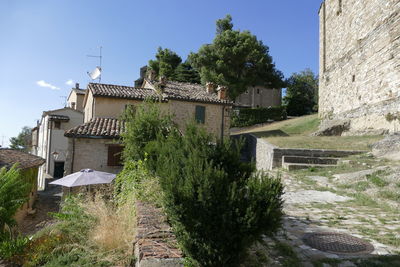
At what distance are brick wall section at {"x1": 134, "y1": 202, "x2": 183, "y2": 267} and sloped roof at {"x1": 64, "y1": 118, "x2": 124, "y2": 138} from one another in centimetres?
1055

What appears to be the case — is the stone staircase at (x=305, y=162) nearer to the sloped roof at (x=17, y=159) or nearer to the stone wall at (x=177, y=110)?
the stone wall at (x=177, y=110)

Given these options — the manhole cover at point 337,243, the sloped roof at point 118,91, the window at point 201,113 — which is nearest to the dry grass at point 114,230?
the manhole cover at point 337,243

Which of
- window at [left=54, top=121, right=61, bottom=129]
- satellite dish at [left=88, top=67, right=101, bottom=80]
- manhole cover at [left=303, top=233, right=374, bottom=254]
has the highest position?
satellite dish at [left=88, top=67, right=101, bottom=80]

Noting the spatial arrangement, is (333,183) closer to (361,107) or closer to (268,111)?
(361,107)

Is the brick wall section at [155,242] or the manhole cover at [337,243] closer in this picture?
the brick wall section at [155,242]

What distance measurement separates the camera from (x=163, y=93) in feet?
65.2

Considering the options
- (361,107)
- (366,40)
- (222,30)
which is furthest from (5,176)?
(222,30)

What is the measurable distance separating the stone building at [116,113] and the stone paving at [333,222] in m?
4.20

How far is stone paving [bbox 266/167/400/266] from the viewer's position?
4.09 m

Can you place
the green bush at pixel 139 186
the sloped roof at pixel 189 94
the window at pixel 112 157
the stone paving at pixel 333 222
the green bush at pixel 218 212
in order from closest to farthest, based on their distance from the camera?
the green bush at pixel 218 212
the stone paving at pixel 333 222
the green bush at pixel 139 186
the window at pixel 112 157
the sloped roof at pixel 189 94

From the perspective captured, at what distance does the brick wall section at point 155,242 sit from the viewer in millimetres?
2988

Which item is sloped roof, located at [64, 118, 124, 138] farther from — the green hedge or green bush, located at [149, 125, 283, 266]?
the green hedge

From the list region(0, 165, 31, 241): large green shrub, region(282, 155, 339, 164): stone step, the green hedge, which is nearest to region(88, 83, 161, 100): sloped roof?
region(282, 155, 339, 164): stone step

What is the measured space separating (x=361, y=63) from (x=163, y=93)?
12.9m
